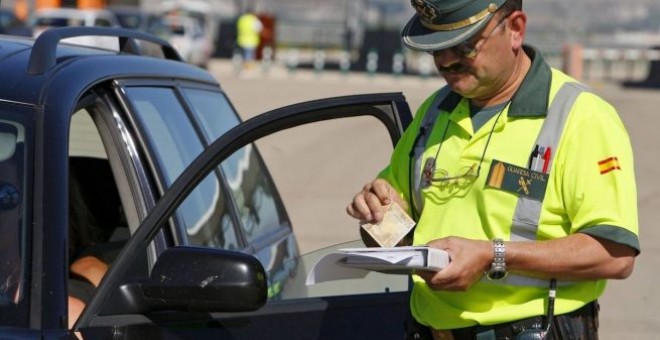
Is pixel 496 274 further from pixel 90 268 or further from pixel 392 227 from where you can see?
pixel 90 268

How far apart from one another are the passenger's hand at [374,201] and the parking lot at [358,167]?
4.89m

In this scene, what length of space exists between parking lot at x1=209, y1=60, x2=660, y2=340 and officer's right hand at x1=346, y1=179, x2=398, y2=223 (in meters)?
4.90

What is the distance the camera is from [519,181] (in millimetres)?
3068

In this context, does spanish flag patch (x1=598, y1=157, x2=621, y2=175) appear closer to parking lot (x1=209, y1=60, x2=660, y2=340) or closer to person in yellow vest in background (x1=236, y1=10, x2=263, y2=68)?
parking lot (x1=209, y1=60, x2=660, y2=340)

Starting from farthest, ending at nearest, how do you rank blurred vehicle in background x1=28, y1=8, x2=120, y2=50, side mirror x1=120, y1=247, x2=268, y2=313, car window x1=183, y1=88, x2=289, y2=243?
blurred vehicle in background x1=28, y1=8, x2=120, y2=50 → car window x1=183, y1=88, x2=289, y2=243 → side mirror x1=120, y1=247, x2=268, y2=313

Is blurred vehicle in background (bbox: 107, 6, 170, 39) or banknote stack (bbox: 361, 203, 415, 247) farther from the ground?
Result: banknote stack (bbox: 361, 203, 415, 247)

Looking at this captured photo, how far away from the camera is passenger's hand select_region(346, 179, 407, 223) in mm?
3312

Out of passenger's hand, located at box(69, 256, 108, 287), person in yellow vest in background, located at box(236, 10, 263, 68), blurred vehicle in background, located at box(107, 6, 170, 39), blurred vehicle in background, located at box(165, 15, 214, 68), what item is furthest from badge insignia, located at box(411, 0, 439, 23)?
blurred vehicle in background, located at box(107, 6, 170, 39)

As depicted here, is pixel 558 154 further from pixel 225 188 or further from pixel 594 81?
pixel 594 81

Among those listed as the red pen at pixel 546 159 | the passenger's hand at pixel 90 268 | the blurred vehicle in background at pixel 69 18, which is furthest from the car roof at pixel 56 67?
the blurred vehicle in background at pixel 69 18

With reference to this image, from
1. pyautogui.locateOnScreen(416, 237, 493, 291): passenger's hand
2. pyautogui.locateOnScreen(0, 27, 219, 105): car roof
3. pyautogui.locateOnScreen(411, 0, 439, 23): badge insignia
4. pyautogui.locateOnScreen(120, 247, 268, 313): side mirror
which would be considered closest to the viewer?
pyautogui.locateOnScreen(416, 237, 493, 291): passenger's hand

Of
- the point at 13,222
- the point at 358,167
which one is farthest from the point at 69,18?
the point at 13,222

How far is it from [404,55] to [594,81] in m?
5.69

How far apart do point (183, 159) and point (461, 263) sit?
1706 mm
